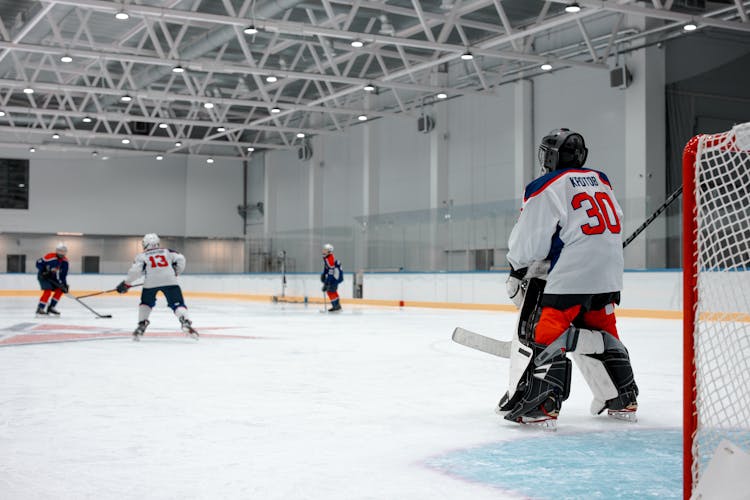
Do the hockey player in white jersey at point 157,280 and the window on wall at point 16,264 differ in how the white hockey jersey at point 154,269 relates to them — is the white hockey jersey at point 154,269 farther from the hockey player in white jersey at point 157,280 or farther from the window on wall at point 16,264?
the window on wall at point 16,264

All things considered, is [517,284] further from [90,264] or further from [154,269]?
[90,264]

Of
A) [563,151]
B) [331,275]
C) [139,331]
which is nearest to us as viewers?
[563,151]

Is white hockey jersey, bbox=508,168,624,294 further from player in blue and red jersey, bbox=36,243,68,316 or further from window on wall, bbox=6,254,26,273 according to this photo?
window on wall, bbox=6,254,26,273

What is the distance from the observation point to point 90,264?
34406 mm

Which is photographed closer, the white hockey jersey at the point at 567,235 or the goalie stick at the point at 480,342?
the white hockey jersey at the point at 567,235

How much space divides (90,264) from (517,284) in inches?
1273

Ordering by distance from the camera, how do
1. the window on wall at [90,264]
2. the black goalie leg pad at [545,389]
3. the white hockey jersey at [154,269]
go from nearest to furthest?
the black goalie leg pad at [545,389] → the white hockey jersey at [154,269] → the window on wall at [90,264]

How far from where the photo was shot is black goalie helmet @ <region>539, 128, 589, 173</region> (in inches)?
163

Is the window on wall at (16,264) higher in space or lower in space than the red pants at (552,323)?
higher

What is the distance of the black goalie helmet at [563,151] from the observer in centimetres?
415

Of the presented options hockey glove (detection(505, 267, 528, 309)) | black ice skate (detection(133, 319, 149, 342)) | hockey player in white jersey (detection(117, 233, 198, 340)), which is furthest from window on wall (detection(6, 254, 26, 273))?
hockey glove (detection(505, 267, 528, 309))

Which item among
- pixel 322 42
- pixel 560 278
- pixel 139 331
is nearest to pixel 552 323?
pixel 560 278

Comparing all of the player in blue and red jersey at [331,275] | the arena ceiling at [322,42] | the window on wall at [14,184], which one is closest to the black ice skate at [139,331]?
the arena ceiling at [322,42]

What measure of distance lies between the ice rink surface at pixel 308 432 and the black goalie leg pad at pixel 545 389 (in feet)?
0.39
